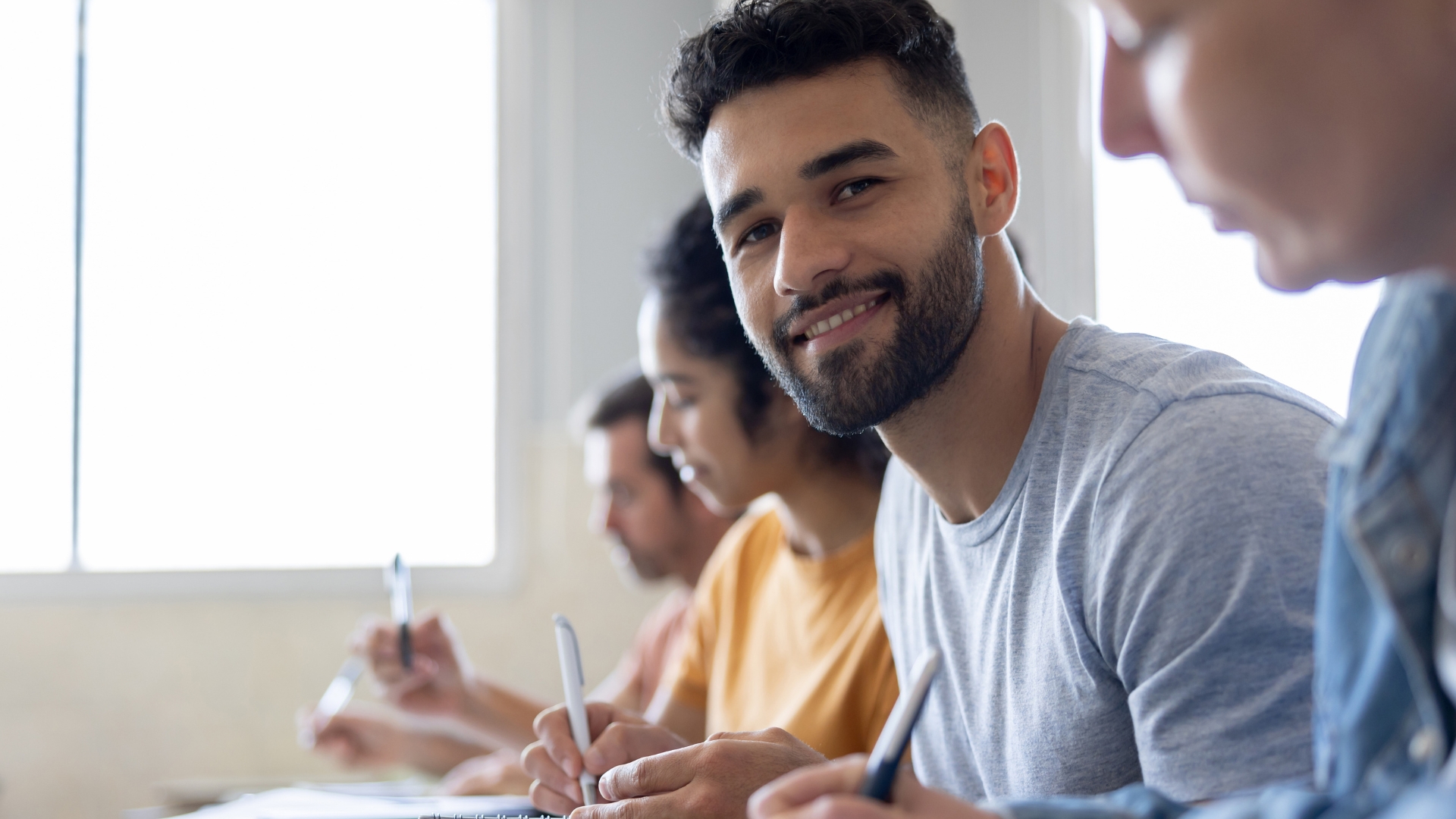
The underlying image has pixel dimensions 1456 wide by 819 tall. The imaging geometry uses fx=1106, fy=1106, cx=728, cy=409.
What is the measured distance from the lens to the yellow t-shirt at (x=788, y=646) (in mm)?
1208

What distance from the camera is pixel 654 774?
77cm

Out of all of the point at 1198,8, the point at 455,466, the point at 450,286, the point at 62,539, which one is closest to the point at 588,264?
the point at 450,286

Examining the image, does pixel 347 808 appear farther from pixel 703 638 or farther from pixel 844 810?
pixel 844 810

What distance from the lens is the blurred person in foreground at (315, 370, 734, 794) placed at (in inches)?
65.3

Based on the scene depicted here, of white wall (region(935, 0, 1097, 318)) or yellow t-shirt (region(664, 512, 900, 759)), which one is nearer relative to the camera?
yellow t-shirt (region(664, 512, 900, 759))

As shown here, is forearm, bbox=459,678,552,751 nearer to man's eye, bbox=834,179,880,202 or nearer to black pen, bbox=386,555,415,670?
black pen, bbox=386,555,415,670

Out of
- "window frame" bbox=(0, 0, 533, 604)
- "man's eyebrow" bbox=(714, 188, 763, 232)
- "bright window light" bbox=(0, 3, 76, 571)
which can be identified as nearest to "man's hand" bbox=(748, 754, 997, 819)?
"man's eyebrow" bbox=(714, 188, 763, 232)

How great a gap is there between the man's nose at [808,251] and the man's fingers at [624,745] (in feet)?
1.31

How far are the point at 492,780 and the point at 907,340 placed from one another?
1036 millimetres

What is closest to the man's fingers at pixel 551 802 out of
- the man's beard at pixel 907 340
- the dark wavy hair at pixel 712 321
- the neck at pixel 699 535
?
the man's beard at pixel 907 340

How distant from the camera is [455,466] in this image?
3152mm

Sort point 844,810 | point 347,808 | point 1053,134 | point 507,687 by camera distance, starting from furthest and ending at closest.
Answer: point 1053,134 < point 507,687 < point 347,808 < point 844,810

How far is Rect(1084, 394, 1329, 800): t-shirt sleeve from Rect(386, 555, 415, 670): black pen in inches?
39.7

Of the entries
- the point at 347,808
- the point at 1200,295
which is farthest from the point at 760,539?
the point at 1200,295
